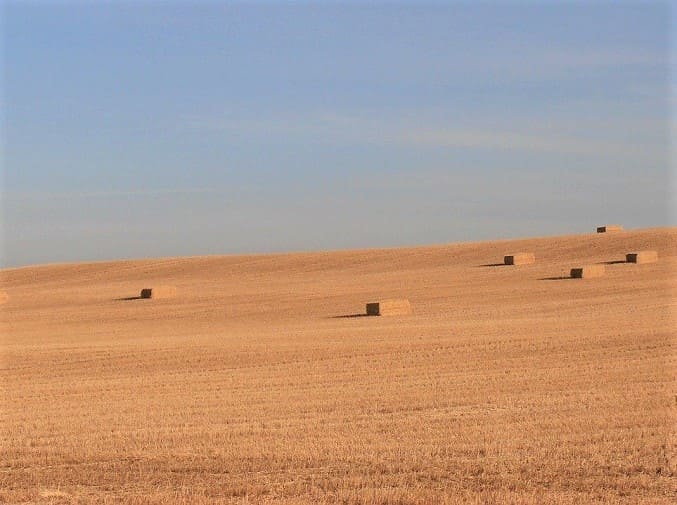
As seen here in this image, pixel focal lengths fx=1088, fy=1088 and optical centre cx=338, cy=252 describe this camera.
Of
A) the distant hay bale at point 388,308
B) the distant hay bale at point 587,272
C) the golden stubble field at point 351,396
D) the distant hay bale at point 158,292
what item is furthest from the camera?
the distant hay bale at point 158,292

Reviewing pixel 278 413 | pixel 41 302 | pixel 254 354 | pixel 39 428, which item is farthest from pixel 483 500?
pixel 41 302

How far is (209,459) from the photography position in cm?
1192

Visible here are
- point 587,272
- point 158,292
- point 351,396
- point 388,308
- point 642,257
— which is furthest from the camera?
point 642,257

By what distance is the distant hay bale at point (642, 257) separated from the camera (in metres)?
→ 44.2

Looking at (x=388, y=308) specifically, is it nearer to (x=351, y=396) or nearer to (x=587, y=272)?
(x=587, y=272)

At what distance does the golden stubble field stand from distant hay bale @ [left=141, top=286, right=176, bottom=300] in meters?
0.45

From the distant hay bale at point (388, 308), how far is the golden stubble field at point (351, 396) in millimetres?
491

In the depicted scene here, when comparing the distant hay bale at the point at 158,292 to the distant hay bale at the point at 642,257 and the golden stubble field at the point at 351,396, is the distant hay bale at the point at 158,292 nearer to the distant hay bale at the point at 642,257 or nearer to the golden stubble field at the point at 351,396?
the golden stubble field at the point at 351,396

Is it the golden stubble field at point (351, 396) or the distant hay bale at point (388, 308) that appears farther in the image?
the distant hay bale at point (388, 308)

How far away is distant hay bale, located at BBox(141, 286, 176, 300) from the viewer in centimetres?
4238

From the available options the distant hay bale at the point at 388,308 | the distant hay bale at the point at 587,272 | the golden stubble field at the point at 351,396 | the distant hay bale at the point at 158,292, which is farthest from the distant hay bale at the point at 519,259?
the distant hay bale at the point at 388,308

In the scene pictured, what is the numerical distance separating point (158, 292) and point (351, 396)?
85.9ft

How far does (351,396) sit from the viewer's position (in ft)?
57.0

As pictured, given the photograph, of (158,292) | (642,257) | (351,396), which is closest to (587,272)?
(642,257)
